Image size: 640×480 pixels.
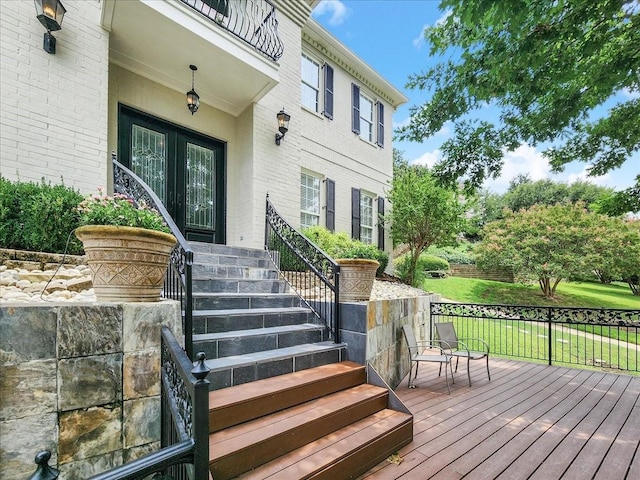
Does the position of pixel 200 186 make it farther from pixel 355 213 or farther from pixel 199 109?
pixel 355 213

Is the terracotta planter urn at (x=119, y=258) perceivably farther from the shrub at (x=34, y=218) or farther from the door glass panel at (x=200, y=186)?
the door glass panel at (x=200, y=186)

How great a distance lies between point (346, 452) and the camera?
2.46 metres

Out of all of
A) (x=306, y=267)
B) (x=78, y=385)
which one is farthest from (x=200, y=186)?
(x=78, y=385)

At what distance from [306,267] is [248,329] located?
1.59 metres

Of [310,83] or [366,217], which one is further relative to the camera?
[366,217]

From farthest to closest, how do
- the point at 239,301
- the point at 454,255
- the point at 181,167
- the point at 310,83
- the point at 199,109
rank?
the point at 454,255 → the point at 310,83 → the point at 199,109 → the point at 181,167 → the point at 239,301

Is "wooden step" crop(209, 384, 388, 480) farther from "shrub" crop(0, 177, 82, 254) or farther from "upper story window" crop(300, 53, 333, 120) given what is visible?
A: "upper story window" crop(300, 53, 333, 120)

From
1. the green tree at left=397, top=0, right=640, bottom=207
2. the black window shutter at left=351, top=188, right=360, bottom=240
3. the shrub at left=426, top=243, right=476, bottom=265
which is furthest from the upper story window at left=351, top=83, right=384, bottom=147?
the shrub at left=426, top=243, right=476, bottom=265

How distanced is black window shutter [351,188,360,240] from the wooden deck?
4.95m

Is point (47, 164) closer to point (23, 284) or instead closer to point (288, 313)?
point (23, 284)

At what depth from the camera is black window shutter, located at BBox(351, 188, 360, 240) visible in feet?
31.2

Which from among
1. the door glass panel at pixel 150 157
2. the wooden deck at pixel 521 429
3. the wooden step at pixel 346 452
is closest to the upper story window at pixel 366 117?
the door glass panel at pixel 150 157

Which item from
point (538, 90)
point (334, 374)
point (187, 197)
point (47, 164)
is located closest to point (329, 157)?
point (187, 197)

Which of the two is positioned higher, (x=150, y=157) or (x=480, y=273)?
(x=150, y=157)
